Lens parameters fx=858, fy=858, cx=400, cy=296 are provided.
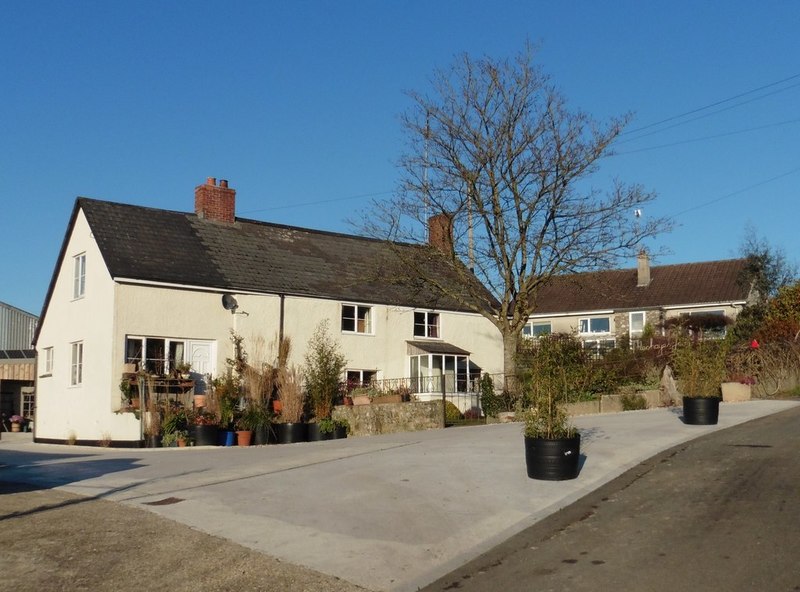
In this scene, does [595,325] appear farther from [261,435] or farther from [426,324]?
[261,435]

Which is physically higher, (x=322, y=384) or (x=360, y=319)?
(x=360, y=319)

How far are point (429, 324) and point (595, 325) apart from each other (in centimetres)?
2218

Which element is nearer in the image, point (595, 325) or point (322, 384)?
point (322, 384)

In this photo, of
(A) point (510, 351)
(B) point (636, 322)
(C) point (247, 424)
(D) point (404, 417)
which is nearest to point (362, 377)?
(A) point (510, 351)

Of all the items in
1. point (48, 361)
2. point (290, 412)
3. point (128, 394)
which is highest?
point (48, 361)

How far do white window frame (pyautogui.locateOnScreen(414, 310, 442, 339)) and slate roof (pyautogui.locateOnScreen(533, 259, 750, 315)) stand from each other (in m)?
15.4

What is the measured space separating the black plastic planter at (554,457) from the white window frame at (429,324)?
19359mm

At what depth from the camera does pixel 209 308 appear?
25766mm

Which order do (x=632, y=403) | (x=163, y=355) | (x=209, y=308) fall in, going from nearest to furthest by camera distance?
1. (x=632, y=403)
2. (x=163, y=355)
3. (x=209, y=308)

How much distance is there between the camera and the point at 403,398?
2531cm

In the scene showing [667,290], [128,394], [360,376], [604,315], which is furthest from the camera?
[604,315]

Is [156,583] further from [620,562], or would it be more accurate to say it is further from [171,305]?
[171,305]

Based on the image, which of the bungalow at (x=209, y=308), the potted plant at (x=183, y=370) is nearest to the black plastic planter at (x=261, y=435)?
the potted plant at (x=183, y=370)

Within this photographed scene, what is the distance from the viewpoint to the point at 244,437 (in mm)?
21750
